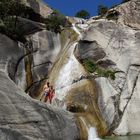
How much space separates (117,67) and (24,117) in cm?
1823

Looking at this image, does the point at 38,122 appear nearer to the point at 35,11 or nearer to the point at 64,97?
the point at 64,97

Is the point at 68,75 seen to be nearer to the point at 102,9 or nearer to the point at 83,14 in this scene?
the point at 102,9

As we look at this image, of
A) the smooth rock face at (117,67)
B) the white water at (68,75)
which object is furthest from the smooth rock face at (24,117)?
the smooth rock face at (117,67)

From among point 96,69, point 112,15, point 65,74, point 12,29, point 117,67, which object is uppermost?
point 112,15

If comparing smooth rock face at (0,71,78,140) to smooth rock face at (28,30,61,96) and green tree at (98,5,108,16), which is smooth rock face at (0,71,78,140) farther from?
green tree at (98,5,108,16)

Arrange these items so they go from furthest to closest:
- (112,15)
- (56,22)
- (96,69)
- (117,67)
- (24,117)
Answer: (112,15)
(56,22)
(117,67)
(96,69)
(24,117)

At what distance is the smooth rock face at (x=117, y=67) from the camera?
3041 centimetres

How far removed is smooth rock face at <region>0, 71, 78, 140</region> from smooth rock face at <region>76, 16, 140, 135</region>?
9825mm

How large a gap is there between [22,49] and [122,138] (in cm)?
1347

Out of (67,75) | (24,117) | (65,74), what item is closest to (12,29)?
(65,74)

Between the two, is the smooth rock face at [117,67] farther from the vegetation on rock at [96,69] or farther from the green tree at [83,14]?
the green tree at [83,14]

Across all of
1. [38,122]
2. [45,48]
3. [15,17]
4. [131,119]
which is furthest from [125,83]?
[38,122]

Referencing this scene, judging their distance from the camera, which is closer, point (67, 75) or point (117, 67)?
point (67, 75)

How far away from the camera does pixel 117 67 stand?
3509 centimetres
